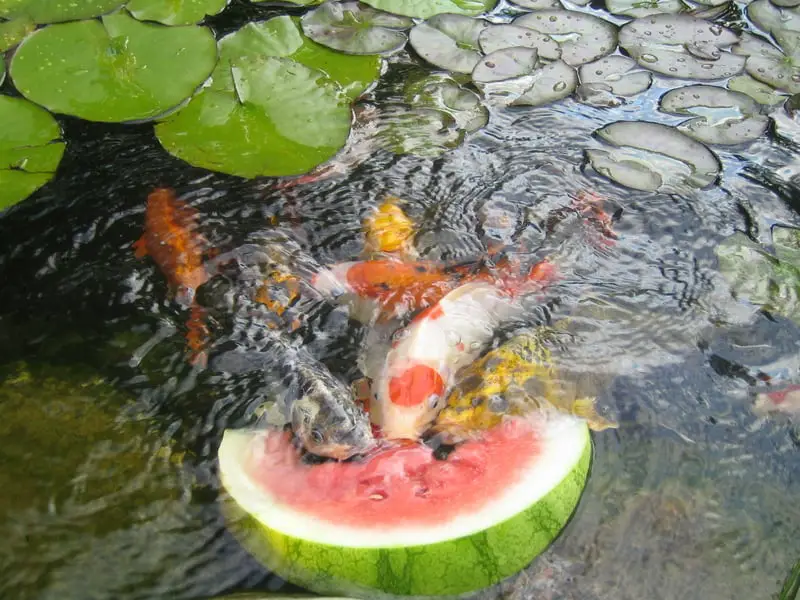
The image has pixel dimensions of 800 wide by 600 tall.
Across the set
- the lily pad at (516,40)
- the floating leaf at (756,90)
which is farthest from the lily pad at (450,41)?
the floating leaf at (756,90)

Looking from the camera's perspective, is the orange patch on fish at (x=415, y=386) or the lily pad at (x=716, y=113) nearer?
the orange patch on fish at (x=415, y=386)

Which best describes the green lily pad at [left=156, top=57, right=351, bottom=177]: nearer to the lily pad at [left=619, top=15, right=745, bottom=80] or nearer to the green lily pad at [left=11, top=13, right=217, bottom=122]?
the green lily pad at [left=11, top=13, right=217, bottom=122]

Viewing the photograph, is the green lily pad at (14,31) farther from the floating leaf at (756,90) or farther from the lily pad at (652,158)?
the floating leaf at (756,90)

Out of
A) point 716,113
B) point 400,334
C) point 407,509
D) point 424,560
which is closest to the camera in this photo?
point 424,560

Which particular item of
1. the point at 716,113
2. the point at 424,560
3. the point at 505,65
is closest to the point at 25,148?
the point at 505,65

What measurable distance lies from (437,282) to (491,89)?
4.44ft

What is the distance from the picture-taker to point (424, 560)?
1.51m

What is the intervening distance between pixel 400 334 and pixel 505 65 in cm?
183

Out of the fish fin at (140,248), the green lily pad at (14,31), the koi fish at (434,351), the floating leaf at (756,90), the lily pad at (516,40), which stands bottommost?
the koi fish at (434,351)

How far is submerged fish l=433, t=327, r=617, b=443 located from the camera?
199 centimetres

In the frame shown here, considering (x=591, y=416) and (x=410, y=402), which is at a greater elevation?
(x=410, y=402)

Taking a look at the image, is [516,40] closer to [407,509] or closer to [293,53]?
[293,53]

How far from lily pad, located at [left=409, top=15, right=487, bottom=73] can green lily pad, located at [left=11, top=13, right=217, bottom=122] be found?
3.66 feet

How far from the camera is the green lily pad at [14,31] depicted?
3289 mm
